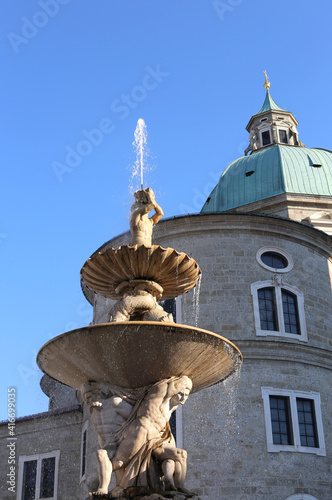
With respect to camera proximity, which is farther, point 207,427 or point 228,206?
point 228,206

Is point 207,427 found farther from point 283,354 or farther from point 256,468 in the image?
point 283,354

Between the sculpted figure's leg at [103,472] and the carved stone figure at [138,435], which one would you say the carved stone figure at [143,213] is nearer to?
the carved stone figure at [138,435]

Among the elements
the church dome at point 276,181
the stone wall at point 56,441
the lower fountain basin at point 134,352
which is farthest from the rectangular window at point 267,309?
the church dome at point 276,181

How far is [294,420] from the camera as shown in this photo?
56.5ft

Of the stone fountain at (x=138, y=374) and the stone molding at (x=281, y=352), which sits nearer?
the stone fountain at (x=138, y=374)

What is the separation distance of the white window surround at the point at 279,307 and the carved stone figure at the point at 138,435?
1074 centimetres

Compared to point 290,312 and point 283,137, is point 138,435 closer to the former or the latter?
point 290,312

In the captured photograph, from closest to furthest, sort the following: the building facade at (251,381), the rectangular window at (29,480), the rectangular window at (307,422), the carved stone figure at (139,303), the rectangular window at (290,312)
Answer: the carved stone figure at (139,303)
the building facade at (251,381)
the rectangular window at (307,422)
the rectangular window at (290,312)
the rectangular window at (29,480)

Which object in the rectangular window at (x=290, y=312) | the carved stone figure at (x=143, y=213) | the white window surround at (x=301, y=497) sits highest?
the rectangular window at (x=290, y=312)

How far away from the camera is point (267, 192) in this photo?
102 ft

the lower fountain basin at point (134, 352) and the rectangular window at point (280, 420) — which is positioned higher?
the rectangular window at point (280, 420)

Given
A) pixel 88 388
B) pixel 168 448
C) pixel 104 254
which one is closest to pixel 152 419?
pixel 168 448

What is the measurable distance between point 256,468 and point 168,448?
10000 mm

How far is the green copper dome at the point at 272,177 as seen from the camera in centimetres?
3109
